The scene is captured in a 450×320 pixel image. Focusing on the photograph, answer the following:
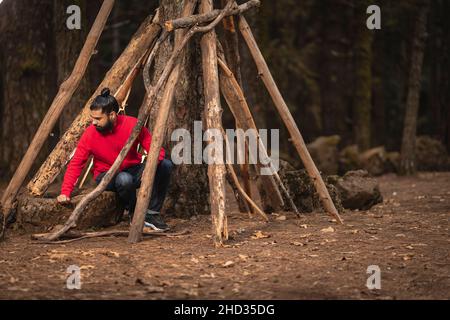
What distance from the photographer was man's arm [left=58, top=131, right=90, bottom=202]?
6.69 meters

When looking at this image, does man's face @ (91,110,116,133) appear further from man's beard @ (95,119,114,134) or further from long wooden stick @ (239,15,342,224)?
long wooden stick @ (239,15,342,224)

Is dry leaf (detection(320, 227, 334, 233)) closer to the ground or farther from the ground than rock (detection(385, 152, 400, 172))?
closer to the ground

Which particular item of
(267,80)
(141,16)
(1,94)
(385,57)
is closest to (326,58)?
(385,57)

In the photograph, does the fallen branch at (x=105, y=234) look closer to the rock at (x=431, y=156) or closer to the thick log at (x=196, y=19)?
the thick log at (x=196, y=19)

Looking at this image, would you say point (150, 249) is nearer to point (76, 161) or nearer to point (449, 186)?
point (76, 161)

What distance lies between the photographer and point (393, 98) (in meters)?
23.6

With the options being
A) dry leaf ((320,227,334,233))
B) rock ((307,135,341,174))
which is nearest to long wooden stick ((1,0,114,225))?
dry leaf ((320,227,334,233))

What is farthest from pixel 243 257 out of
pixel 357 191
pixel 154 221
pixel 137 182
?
pixel 357 191

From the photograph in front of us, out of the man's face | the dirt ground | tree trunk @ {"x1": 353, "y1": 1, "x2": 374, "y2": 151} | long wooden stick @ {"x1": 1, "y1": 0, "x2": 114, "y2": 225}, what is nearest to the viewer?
the dirt ground

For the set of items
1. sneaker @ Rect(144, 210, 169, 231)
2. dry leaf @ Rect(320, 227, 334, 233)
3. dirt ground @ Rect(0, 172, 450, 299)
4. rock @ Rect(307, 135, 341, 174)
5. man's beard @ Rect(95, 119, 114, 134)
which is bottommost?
dirt ground @ Rect(0, 172, 450, 299)

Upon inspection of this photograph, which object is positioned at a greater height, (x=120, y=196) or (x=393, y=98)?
(x=393, y=98)

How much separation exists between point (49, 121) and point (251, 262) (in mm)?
2854

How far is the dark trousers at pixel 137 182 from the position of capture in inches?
273

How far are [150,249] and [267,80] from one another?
2.53 meters
